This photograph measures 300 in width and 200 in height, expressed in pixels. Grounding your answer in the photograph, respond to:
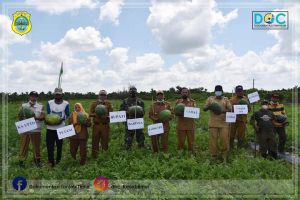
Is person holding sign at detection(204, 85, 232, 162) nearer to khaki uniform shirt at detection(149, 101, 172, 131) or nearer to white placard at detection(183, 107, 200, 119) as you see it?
white placard at detection(183, 107, 200, 119)

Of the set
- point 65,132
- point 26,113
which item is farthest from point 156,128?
point 26,113

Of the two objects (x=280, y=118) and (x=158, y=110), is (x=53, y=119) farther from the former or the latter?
(x=280, y=118)

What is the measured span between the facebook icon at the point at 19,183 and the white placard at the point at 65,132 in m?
1.41

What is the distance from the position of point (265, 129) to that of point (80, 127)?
5.36m

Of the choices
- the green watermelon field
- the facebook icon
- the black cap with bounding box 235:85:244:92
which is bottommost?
the facebook icon

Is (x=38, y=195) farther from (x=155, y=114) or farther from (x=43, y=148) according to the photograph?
(x=43, y=148)

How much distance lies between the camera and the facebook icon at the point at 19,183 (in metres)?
8.63

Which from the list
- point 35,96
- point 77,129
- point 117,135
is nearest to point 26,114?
point 35,96

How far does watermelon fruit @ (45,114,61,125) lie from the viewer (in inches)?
376

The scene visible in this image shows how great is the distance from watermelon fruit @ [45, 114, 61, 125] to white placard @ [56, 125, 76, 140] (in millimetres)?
309

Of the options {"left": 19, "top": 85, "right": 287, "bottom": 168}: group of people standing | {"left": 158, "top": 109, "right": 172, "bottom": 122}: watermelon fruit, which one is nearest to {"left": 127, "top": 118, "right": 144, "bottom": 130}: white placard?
{"left": 19, "top": 85, "right": 287, "bottom": 168}: group of people standing

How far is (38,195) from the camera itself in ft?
26.5

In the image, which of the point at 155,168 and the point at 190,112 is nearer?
the point at 155,168

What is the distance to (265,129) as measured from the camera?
10.4 meters
